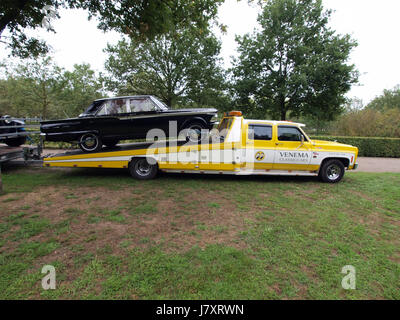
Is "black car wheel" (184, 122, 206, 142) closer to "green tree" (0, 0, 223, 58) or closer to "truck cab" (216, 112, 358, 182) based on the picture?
"truck cab" (216, 112, 358, 182)

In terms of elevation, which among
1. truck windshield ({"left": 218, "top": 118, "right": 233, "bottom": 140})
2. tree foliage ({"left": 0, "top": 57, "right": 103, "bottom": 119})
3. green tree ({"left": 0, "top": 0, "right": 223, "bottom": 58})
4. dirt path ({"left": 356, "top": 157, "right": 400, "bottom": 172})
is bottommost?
dirt path ({"left": 356, "top": 157, "right": 400, "bottom": 172})

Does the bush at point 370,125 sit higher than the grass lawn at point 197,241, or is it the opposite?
the bush at point 370,125

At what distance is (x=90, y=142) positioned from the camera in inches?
236

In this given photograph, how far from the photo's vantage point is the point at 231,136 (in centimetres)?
569

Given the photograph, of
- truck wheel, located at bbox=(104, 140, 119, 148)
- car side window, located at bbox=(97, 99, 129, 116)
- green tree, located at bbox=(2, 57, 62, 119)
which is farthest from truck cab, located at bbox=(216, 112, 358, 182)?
green tree, located at bbox=(2, 57, 62, 119)

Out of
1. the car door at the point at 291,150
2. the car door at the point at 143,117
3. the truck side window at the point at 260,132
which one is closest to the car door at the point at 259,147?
the truck side window at the point at 260,132

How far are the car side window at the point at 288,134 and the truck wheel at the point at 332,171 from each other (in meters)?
1.21

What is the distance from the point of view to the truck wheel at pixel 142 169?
6.04 m

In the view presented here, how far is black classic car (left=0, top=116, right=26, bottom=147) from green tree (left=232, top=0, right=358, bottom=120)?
15.0 meters

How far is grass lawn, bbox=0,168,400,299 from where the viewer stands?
217 centimetres

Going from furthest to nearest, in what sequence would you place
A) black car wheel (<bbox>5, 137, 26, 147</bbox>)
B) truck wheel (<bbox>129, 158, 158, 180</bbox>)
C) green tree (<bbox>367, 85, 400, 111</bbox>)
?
1. green tree (<bbox>367, 85, 400, 111</bbox>)
2. black car wheel (<bbox>5, 137, 26, 147</bbox>)
3. truck wheel (<bbox>129, 158, 158, 180</bbox>)

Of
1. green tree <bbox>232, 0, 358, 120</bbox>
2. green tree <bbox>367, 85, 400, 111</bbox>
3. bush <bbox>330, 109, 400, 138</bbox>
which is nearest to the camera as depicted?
green tree <bbox>232, 0, 358, 120</bbox>

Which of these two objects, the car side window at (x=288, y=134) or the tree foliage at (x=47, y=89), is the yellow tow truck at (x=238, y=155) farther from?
the tree foliage at (x=47, y=89)
